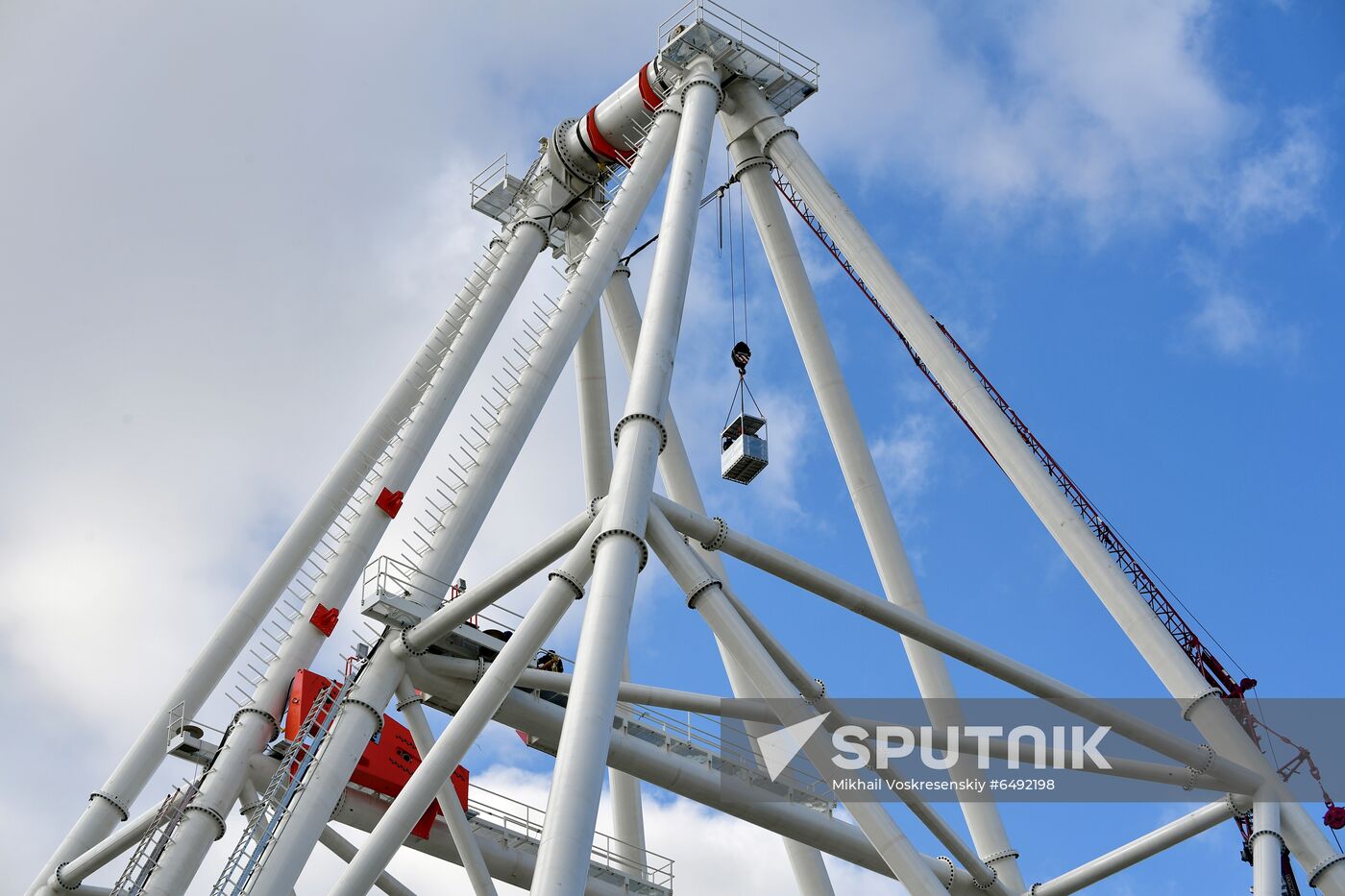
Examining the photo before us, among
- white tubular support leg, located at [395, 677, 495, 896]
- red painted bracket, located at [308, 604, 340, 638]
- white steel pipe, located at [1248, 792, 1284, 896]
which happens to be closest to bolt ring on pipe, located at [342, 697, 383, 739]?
white tubular support leg, located at [395, 677, 495, 896]

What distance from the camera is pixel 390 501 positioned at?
28516 mm

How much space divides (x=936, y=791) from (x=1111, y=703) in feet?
15.6

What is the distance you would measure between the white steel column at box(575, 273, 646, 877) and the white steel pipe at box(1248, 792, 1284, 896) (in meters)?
13.6

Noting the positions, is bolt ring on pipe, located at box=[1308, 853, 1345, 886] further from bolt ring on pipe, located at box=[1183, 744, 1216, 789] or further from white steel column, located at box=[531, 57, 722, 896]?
white steel column, located at box=[531, 57, 722, 896]

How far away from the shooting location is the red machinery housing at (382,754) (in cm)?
2539

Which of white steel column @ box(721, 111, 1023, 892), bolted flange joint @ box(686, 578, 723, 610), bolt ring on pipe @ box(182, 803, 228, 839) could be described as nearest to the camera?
bolted flange joint @ box(686, 578, 723, 610)

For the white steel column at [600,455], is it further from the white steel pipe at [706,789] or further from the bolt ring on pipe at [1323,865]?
the bolt ring on pipe at [1323,865]

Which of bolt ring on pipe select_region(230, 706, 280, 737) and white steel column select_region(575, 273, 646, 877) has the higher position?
white steel column select_region(575, 273, 646, 877)

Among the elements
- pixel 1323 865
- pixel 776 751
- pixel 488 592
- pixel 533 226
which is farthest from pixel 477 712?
pixel 533 226

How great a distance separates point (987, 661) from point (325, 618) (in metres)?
11.4

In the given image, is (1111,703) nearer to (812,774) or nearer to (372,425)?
(812,774)

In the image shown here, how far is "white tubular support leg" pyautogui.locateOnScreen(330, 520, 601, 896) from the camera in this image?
22594 mm

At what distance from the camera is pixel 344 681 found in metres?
24.7

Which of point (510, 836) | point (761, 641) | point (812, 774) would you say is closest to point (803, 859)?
point (812, 774)
